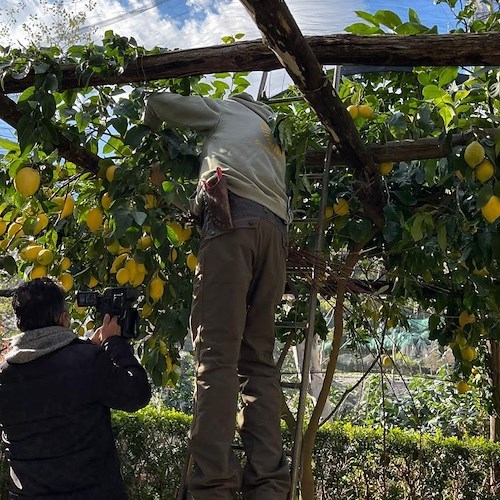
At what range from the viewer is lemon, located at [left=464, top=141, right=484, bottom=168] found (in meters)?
1.77

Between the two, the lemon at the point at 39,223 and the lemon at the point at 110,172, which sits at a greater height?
the lemon at the point at 110,172

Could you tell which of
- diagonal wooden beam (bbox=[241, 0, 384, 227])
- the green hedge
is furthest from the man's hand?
the green hedge

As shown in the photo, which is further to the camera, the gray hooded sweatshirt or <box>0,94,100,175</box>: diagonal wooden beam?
<box>0,94,100,175</box>: diagonal wooden beam

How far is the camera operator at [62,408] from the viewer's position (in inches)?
61.2

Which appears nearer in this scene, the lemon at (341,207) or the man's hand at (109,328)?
the man's hand at (109,328)

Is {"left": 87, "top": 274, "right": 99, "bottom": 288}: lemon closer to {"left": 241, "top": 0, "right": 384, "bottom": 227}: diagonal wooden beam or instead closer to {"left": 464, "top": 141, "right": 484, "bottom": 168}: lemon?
{"left": 241, "top": 0, "right": 384, "bottom": 227}: diagonal wooden beam

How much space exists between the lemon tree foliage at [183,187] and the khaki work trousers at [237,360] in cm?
32

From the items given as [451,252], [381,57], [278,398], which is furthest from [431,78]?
[278,398]

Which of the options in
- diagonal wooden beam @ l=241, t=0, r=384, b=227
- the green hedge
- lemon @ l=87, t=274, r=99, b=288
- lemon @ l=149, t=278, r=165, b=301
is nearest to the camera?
diagonal wooden beam @ l=241, t=0, r=384, b=227

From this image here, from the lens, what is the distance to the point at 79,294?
1.82m

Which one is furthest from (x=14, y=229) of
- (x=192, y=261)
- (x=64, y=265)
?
(x=192, y=261)

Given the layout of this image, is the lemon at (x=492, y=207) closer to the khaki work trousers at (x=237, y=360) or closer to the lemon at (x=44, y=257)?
the khaki work trousers at (x=237, y=360)

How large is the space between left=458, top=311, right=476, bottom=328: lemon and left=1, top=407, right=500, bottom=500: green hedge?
0.88 metres

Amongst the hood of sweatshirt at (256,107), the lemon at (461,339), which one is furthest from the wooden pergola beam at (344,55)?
the lemon at (461,339)
